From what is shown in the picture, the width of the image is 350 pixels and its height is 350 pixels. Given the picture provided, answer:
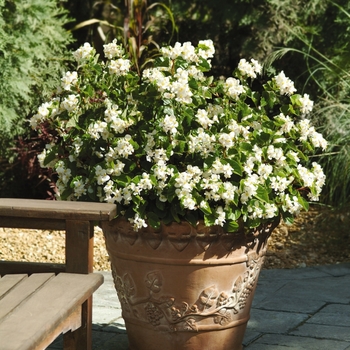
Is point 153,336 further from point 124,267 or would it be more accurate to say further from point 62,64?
point 62,64

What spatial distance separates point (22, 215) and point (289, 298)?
1885 mm

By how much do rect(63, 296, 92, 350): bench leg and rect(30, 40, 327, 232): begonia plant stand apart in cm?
38

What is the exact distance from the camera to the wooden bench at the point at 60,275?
2.39 meters

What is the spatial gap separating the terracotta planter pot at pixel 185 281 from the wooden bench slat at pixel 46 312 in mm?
336

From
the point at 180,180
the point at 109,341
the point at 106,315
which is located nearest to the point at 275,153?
the point at 180,180

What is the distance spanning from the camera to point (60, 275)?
2.72 meters

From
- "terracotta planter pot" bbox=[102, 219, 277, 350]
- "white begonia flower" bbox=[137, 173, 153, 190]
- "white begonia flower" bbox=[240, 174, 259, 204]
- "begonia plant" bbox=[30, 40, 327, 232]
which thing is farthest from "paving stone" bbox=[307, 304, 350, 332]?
"white begonia flower" bbox=[137, 173, 153, 190]

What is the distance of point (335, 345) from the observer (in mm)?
3367

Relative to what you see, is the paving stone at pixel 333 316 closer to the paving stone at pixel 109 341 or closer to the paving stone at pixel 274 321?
the paving stone at pixel 274 321

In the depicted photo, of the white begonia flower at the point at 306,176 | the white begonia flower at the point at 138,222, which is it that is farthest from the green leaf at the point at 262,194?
the white begonia flower at the point at 138,222

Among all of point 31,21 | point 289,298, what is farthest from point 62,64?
point 289,298

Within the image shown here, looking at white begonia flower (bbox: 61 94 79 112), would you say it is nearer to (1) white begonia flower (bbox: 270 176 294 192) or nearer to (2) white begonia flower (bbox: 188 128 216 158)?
(2) white begonia flower (bbox: 188 128 216 158)

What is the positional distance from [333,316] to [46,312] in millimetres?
1926

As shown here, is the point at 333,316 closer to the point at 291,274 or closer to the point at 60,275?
the point at 291,274
